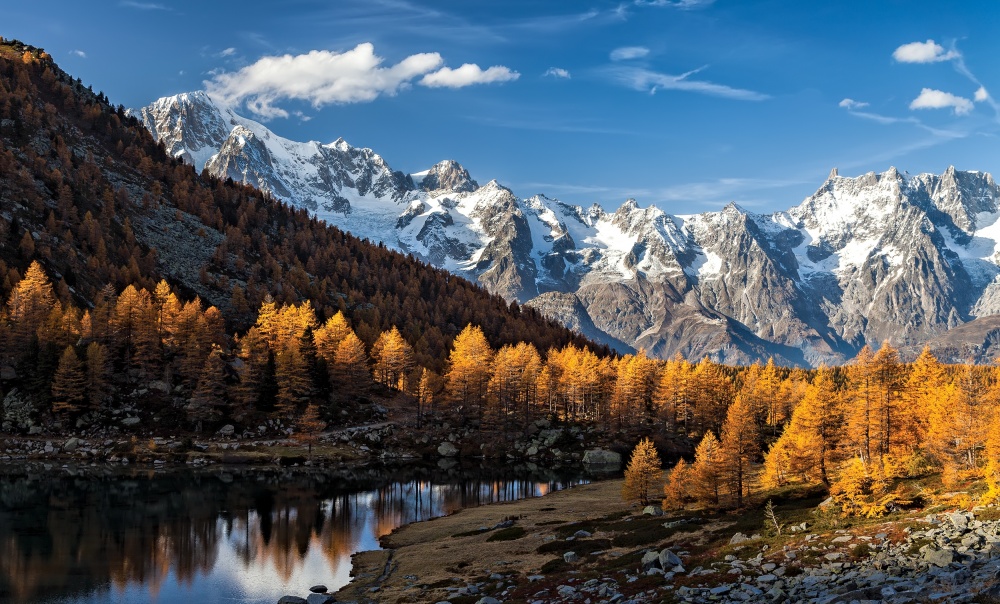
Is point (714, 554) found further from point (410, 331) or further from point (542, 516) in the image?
point (410, 331)

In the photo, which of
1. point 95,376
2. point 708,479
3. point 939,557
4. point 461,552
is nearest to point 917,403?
point 708,479

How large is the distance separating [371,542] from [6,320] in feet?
310

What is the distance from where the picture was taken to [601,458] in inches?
5167

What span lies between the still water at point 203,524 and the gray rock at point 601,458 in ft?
66.9

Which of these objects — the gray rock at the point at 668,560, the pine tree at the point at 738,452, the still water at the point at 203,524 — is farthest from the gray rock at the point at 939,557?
the still water at the point at 203,524

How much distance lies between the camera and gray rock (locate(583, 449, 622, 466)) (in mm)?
130375

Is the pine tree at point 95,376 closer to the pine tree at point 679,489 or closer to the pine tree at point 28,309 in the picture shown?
the pine tree at point 28,309

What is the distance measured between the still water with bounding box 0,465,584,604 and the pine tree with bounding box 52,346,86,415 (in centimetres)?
1903

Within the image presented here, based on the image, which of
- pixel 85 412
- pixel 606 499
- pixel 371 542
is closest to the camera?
pixel 371 542

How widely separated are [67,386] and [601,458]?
93140 mm

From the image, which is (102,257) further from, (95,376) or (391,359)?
(391,359)

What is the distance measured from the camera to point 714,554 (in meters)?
41.0

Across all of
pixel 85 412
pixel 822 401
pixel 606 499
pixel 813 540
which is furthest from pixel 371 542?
pixel 85 412

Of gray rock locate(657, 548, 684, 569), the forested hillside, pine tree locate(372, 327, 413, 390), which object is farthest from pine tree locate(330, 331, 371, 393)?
gray rock locate(657, 548, 684, 569)
